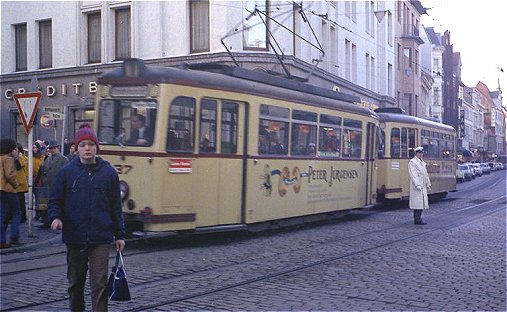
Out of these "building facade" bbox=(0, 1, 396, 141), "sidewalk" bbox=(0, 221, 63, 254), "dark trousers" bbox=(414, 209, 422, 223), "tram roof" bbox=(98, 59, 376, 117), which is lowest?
"sidewalk" bbox=(0, 221, 63, 254)

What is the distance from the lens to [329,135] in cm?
1568

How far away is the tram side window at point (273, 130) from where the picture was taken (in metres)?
12.9

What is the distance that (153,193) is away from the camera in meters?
10.9

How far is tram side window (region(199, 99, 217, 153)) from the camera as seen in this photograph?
1160cm

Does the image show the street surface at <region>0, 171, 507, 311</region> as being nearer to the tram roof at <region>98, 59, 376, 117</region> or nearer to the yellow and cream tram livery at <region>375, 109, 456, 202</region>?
the tram roof at <region>98, 59, 376, 117</region>

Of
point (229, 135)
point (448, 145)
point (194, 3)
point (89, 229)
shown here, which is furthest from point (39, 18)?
point (89, 229)

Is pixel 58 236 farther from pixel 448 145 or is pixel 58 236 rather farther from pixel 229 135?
pixel 448 145

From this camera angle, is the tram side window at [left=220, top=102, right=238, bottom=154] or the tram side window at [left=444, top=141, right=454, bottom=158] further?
the tram side window at [left=444, top=141, right=454, bottom=158]

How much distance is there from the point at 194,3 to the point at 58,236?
15028mm

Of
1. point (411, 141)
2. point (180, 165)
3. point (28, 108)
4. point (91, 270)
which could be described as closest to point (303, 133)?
point (180, 165)

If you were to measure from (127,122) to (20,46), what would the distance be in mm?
21005

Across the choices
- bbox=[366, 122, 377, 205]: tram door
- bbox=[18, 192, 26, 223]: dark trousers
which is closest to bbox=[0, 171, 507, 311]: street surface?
bbox=[18, 192, 26, 223]: dark trousers

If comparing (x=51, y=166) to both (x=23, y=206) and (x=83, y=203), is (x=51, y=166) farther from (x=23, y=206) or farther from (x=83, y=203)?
(x=83, y=203)

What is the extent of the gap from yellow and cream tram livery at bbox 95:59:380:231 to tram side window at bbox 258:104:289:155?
0.02 meters
